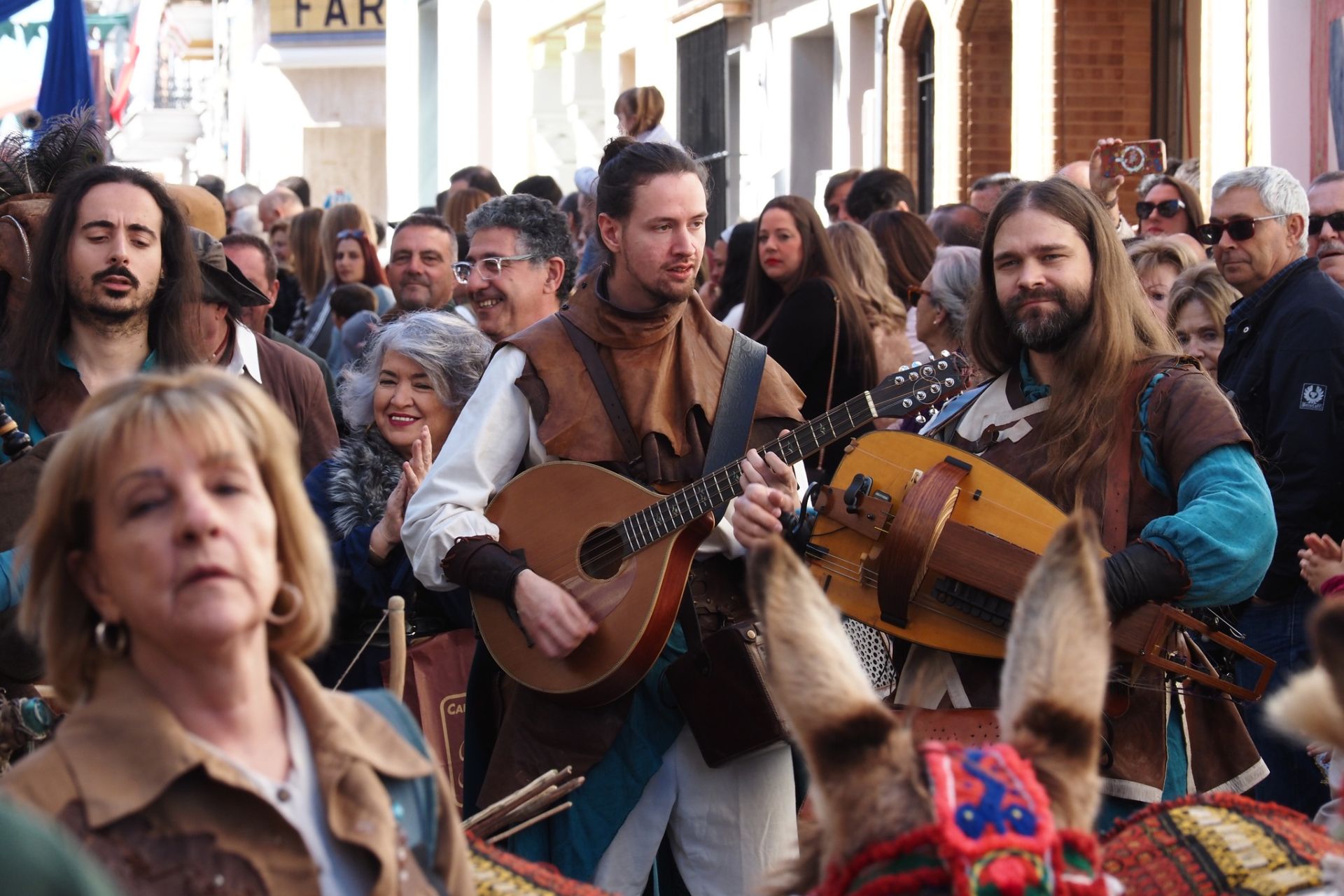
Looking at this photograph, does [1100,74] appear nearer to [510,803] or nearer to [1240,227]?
[1240,227]

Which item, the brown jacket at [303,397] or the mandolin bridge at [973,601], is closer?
the mandolin bridge at [973,601]

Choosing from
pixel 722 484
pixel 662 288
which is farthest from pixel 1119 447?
pixel 662 288

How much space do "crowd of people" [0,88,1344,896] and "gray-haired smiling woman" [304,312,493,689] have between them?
0.04ft

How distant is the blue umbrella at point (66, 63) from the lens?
9750 millimetres

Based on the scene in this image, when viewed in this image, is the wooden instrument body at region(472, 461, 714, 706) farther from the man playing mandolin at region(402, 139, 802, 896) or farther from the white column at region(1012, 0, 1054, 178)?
the white column at region(1012, 0, 1054, 178)

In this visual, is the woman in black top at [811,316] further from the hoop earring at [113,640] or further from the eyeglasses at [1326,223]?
the hoop earring at [113,640]

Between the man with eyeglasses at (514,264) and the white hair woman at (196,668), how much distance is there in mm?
3866

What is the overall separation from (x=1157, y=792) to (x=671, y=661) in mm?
1173

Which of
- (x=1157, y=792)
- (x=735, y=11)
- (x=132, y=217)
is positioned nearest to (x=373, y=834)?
(x=1157, y=792)

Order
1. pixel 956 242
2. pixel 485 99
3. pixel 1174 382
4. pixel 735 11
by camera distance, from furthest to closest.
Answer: pixel 485 99, pixel 735 11, pixel 956 242, pixel 1174 382

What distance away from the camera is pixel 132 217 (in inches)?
189

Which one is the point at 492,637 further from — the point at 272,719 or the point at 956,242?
the point at 956,242

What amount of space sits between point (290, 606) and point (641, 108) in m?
7.73

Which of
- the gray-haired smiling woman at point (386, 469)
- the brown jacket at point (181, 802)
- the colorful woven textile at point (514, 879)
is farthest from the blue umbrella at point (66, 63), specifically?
the brown jacket at point (181, 802)
